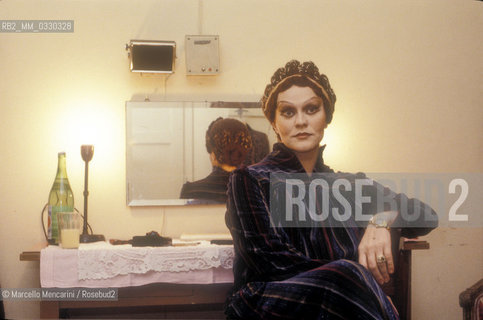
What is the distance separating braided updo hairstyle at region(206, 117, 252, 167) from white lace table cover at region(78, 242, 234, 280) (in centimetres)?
50

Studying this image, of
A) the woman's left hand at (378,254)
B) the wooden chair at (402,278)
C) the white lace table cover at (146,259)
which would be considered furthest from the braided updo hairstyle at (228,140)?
the woman's left hand at (378,254)

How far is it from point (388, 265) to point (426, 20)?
1.44m

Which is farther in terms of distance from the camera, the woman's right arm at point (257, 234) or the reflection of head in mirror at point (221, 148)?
the reflection of head in mirror at point (221, 148)

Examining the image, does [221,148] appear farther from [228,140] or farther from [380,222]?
[380,222]

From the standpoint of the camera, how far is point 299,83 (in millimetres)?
2146

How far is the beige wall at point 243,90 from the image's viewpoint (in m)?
2.38

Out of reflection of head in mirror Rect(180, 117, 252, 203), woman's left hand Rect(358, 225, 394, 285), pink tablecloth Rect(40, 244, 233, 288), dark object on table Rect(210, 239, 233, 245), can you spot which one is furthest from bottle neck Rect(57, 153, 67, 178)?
woman's left hand Rect(358, 225, 394, 285)

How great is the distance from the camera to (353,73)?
8.18ft

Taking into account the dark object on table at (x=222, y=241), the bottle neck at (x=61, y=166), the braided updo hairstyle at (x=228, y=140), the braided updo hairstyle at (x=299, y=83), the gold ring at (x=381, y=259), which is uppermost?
the braided updo hairstyle at (x=299, y=83)

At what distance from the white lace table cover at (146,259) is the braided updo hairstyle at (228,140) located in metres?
0.50

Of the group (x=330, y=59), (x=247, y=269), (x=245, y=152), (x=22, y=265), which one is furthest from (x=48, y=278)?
(x=330, y=59)

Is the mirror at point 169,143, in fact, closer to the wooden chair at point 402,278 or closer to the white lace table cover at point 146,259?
the white lace table cover at point 146,259

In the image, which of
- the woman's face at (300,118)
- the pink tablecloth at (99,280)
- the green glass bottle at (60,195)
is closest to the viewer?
the pink tablecloth at (99,280)

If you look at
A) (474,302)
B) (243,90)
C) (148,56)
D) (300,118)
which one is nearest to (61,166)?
(148,56)
